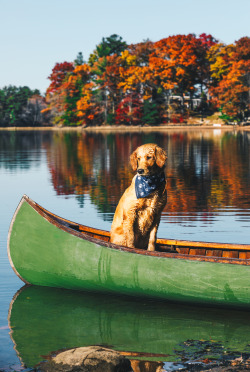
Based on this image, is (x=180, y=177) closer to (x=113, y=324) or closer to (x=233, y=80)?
(x=113, y=324)

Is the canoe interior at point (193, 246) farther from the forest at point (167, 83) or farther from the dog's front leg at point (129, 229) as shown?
the forest at point (167, 83)

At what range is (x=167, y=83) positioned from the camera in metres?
79.1

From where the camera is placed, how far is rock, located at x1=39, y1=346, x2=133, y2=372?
5.79 m

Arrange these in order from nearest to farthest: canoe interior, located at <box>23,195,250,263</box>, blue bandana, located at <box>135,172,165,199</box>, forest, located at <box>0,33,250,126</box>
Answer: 1. blue bandana, located at <box>135,172,165,199</box>
2. canoe interior, located at <box>23,195,250,263</box>
3. forest, located at <box>0,33,250,126</box>

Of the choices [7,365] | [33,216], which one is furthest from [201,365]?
[33,216]

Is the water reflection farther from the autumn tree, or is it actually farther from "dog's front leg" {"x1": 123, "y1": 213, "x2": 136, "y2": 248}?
the autumn tree

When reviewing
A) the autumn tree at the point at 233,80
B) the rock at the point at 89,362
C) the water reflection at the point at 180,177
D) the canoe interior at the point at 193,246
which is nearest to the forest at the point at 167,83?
the autumn tree at the point at 233,80

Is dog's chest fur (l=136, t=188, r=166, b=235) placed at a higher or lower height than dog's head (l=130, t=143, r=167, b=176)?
lower

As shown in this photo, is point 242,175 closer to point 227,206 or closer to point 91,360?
point 227,206

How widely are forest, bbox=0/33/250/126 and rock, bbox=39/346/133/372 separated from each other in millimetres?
63693

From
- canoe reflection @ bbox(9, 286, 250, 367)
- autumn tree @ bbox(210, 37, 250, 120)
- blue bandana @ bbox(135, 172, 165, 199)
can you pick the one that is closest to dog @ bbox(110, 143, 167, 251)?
blue bandana @ bbox(135, 172, 165, 199)

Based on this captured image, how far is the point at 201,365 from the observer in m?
6.28

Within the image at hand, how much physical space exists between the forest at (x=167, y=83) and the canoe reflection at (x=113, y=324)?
200ft

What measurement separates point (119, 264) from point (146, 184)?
1.19 meters
